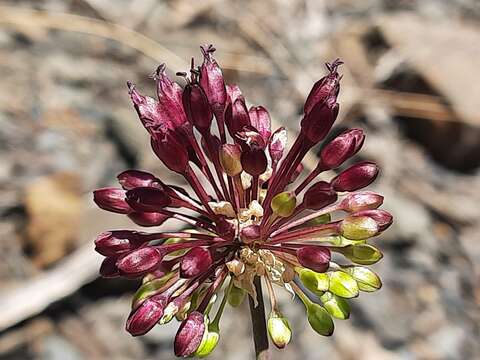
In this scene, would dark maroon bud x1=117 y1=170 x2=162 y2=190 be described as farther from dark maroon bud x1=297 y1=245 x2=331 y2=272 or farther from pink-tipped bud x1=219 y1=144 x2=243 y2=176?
dark maroon bud x1=297 y1=245 x2=331 y2=272

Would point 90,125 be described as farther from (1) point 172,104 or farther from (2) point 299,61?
(1) point 172,104

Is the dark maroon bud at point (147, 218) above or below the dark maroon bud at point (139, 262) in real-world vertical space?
above

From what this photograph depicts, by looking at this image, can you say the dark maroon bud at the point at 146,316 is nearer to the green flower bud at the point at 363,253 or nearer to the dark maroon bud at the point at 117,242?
the dark maroon bud at the point at 117,242

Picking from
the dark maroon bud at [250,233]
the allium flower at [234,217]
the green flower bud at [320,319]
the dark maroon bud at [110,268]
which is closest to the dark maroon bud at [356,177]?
the allium flower at [234,217]

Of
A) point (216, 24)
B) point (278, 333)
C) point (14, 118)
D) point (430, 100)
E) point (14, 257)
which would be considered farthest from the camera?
point (216, 24)

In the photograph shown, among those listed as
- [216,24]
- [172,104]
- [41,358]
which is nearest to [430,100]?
[216,24]

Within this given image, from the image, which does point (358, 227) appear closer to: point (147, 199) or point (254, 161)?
point (254, 161)

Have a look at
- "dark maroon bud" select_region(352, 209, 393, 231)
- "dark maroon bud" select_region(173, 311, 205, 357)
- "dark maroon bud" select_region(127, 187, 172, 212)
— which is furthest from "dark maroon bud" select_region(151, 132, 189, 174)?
"dark maroon bud" select_region(352, 209, 393, 231)
